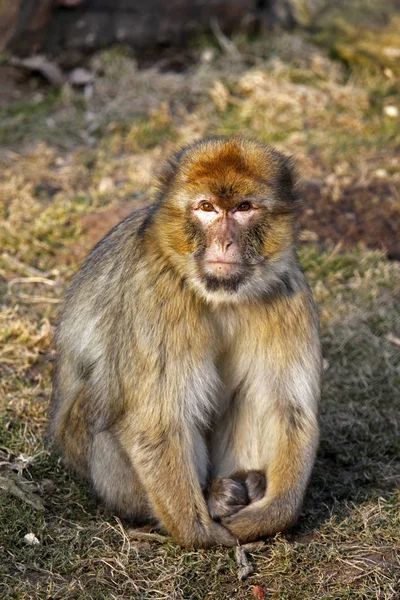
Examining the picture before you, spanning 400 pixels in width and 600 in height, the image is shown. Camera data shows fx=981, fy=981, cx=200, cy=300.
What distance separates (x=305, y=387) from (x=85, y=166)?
12.6ft

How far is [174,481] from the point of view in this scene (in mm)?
3193

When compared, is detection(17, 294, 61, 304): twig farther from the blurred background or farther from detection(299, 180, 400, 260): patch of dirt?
detection(299, 180, 400, 260): patch of dirt

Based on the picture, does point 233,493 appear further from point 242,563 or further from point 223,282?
point 223,282

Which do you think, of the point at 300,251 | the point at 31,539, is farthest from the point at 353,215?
the point at 31,539

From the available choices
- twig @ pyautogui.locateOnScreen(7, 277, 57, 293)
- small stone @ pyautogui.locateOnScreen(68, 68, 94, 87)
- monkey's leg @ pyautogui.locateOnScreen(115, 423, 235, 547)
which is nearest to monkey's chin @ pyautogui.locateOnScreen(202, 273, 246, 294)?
monkey's leg @ pyautogui.locateOnScreen(115, 423, 235, 547)

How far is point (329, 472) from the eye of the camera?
3.98 meters

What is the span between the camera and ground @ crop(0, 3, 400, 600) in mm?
3203

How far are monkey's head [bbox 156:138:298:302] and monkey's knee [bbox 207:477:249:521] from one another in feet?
2.28

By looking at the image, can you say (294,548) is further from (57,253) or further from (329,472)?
(57,253)

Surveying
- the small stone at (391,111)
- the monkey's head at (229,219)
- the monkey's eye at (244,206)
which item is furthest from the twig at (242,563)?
the small stone at (391,111)

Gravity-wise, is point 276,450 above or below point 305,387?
below

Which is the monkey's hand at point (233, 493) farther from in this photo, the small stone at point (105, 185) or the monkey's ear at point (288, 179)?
the small stone at point (105, 185)

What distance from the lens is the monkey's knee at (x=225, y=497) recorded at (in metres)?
3.34

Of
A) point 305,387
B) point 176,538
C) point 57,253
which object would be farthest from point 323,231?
point 176,538
